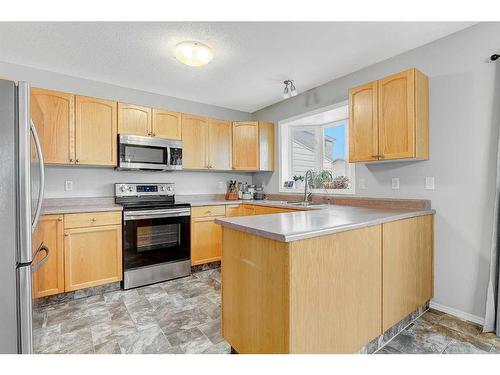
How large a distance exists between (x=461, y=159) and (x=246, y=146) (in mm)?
2711

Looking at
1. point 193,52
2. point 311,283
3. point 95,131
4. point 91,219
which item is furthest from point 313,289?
point 95,131

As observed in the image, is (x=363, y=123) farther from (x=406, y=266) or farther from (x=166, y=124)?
(x=166, y=124)

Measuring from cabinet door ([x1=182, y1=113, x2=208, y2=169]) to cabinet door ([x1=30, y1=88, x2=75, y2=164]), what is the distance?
4.31ft

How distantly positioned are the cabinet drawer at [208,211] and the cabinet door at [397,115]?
2.14 m

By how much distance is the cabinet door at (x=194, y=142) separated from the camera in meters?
3.65

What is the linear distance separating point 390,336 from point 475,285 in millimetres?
874

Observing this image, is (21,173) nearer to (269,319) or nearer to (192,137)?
(269,319)

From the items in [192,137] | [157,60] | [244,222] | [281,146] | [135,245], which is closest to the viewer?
[244,222]

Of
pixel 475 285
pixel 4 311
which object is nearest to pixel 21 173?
pixel 4 311

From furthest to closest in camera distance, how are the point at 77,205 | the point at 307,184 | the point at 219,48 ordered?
the point at 307,184 < the point at 77,205 < the point at 219,48

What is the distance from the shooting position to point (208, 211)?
349cm

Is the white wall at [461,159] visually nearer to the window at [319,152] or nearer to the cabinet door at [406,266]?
the cabinet door at [406,266]

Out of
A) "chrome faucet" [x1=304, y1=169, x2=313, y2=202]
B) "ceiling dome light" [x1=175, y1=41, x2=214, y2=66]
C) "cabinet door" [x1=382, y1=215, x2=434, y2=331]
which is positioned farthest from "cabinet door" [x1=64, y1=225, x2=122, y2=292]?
"cabinet door" [x1=382, y1=215, x2=434, y2=331]

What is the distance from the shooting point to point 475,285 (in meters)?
2.07
